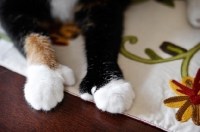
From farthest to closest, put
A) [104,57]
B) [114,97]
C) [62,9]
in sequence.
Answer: [62,9]
[104,57]
[114,97]

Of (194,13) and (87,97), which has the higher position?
(194,13)

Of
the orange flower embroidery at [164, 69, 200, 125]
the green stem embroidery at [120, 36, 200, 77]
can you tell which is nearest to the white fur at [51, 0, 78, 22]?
the green stem embroidery at [120, 36, 200, 77]

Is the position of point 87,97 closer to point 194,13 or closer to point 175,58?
point 175,58

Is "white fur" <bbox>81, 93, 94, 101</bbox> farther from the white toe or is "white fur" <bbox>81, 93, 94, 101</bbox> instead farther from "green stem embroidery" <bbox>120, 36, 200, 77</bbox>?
"green stem embroidery" <bbox>120, 36, 200, 77</bbox>

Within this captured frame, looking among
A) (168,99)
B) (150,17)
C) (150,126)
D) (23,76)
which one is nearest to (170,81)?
(168,99)

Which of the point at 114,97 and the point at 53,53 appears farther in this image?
the point at 53,53

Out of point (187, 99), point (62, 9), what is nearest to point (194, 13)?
point (187, 99)
